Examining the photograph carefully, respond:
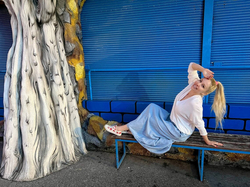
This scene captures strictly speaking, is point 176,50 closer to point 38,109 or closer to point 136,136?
point 136,136

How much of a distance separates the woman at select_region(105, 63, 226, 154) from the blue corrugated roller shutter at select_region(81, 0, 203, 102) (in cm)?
56

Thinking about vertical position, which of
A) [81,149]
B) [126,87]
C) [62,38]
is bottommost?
[81,149]

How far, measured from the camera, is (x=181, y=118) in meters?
2.50

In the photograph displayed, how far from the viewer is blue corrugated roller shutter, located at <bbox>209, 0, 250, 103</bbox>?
8.82ft

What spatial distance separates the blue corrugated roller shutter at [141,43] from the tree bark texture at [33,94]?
2.38ft

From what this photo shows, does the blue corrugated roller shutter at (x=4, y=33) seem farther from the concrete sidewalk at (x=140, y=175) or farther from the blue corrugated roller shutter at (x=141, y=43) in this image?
the concrete sidewalk at (x=140, y=175)

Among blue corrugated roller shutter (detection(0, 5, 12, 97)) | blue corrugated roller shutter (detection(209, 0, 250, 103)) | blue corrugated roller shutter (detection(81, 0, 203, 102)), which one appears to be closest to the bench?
blue corrugated roller shutter (detection(209, 0, 250, 103))

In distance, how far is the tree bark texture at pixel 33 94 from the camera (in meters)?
2.73

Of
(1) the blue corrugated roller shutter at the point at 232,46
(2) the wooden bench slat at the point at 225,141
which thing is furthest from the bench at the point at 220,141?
(1) the blue corrugated roller shutter at the point at 232,46

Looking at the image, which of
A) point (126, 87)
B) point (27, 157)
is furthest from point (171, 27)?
point (27, 157)

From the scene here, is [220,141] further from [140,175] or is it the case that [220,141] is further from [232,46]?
[232,46]

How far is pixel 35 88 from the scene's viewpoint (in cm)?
281

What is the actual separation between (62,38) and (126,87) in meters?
1.46

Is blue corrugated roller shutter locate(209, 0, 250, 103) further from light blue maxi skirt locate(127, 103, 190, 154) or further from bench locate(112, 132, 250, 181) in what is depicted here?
light blue maxi skirt locate(127, 103, 190, 154)
